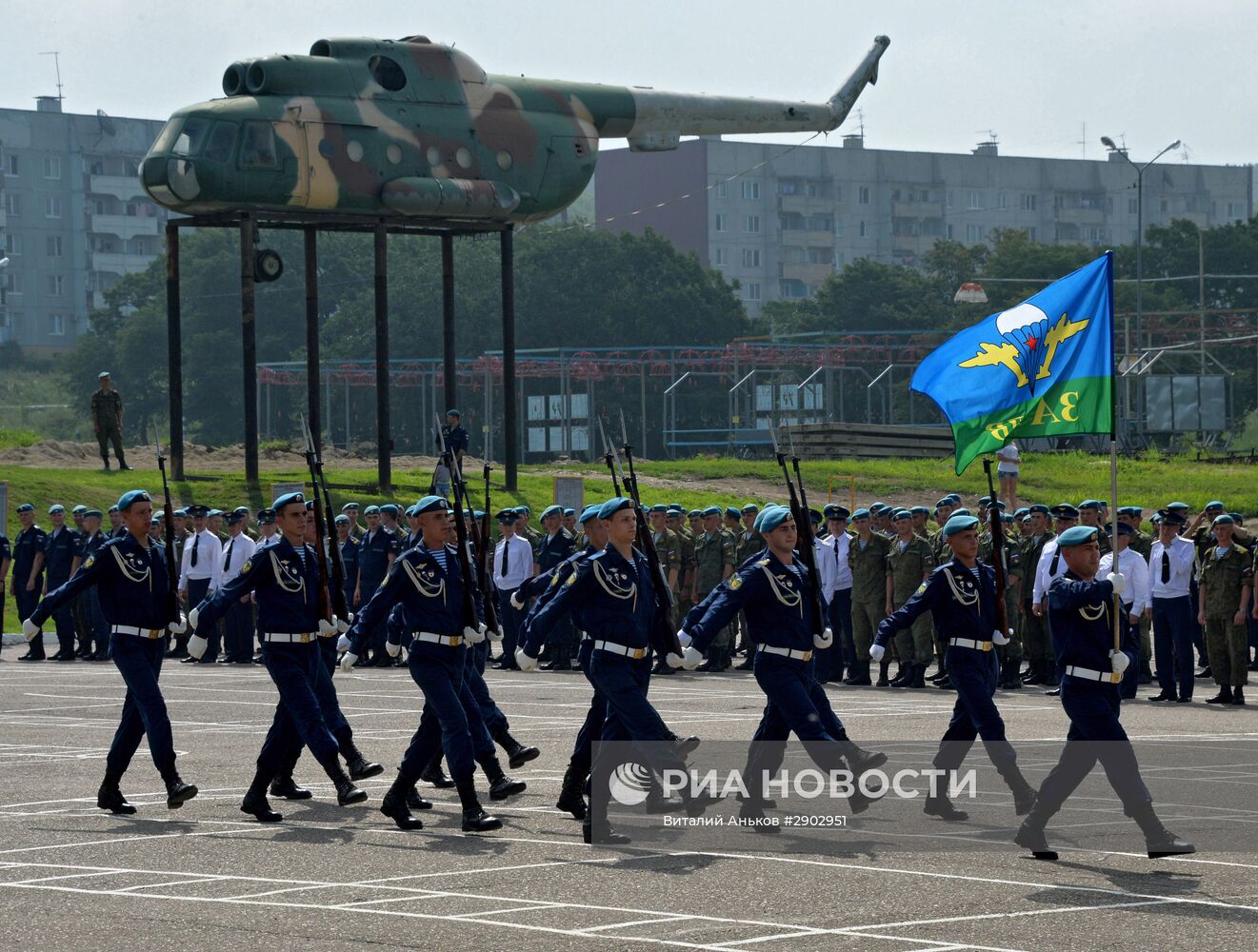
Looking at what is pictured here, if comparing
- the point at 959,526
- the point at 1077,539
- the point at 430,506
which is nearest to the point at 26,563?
the point at 430,506

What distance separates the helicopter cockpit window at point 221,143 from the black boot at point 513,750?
70.5 feet

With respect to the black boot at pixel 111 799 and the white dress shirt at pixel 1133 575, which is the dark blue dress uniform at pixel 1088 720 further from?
the white dress shirt at pixel 1133 575

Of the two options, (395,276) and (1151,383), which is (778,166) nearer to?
(395,276)

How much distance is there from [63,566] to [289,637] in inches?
617

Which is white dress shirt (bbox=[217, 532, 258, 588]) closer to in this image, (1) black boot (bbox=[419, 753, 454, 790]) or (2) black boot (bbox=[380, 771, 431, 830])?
(1) black boot (bbox=[419, 753, 454, 790])

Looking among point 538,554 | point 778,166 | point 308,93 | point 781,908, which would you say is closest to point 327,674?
point 781,908

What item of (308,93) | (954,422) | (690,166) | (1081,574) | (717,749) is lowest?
(717,749)

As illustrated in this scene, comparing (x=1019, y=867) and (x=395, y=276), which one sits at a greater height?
(x=395, y=276)

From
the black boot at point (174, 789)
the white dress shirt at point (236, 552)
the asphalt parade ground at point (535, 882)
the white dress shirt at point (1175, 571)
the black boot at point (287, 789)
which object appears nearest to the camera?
the asphalt parade ground at point (535, 882)

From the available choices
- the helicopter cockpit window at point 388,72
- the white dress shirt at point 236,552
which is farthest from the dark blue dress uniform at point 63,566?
the helicopter cockpit window at point 388,72

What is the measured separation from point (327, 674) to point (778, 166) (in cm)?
11303

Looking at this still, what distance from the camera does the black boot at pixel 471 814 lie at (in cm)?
1241

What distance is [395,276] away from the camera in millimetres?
87375

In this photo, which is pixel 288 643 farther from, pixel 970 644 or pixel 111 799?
pixel 970 644
